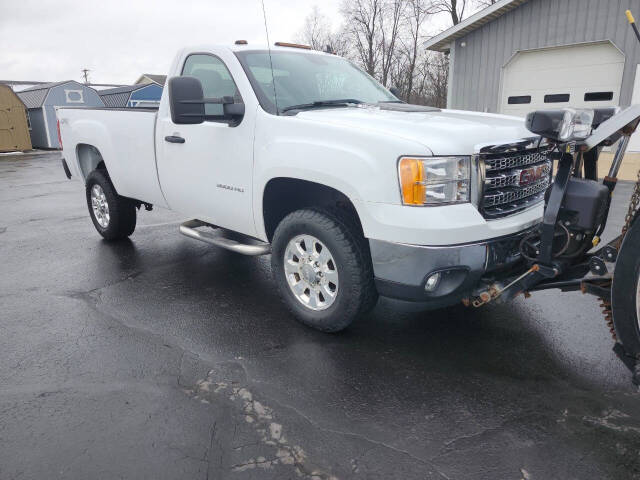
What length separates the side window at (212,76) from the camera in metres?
4.05

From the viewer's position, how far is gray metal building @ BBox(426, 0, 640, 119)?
39.3 ft

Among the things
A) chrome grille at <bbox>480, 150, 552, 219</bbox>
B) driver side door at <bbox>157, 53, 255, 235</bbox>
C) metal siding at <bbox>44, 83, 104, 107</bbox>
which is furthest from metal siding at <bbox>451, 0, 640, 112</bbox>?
metal siding at <bbox>44, 83, 104, 107</bbox>

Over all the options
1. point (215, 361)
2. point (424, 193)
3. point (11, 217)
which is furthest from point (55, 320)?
point (11, 217)

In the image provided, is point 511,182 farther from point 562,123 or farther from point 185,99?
point 185,99

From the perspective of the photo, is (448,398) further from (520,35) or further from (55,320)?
(520,35)

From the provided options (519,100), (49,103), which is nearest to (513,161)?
(519,100)

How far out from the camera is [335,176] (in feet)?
10.1

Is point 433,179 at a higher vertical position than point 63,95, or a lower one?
lower

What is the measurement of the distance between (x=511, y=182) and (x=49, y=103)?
26417mm

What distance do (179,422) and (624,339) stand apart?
90.3 inches

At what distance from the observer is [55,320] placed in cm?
387

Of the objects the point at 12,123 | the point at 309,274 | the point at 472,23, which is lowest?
the point at 309,274

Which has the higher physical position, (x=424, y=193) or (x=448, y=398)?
(x=424, y=193)

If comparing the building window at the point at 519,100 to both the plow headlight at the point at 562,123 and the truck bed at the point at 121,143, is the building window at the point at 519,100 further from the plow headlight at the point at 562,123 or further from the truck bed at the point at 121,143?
the plow headlight at the point at 562,123
